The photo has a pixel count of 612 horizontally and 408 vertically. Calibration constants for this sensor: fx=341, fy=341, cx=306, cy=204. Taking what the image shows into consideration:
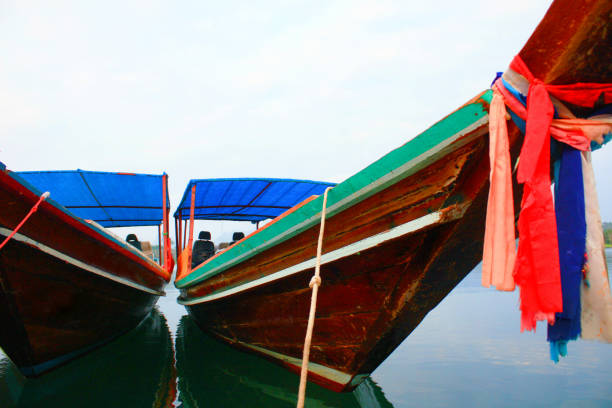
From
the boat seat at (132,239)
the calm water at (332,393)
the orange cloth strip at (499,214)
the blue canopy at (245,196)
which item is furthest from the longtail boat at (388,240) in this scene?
the boat seat at (132,239)

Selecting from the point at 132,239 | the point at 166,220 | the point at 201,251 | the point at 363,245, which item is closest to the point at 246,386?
the point at 363,245

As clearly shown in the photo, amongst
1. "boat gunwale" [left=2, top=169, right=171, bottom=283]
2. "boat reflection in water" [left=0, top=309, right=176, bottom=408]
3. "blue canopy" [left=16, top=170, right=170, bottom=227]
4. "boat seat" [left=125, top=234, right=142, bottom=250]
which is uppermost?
"blue canopy" [left=16, top=170, right=170, bottom=227]

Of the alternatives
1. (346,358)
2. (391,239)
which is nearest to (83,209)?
(346,358)

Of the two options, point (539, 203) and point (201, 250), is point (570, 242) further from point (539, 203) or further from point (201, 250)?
point (201, 250)

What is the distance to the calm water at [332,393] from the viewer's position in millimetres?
3367

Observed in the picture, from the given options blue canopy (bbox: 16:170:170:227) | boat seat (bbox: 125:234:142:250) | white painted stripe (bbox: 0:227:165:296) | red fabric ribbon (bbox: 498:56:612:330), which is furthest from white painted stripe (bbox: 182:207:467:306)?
boat seat (bbox: 125:234:142:250)

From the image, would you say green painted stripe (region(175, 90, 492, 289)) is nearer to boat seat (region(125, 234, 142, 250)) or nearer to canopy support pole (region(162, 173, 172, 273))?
canopy support pole (region(162, 173, 172, 273))

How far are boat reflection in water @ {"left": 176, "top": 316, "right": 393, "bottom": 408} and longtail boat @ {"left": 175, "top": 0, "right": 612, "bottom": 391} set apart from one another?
23 centimetres

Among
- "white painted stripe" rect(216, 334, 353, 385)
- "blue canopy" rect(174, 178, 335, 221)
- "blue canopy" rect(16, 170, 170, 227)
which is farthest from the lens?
"blue canopy" rect(174, 178, 335, 221)

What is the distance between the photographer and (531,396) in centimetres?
335

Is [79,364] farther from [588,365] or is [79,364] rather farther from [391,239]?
[588,365]

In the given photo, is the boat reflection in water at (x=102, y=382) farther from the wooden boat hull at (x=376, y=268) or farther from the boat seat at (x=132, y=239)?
the boat seat at (x=132, y=239)

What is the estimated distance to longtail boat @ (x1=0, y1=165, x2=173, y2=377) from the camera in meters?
3.06

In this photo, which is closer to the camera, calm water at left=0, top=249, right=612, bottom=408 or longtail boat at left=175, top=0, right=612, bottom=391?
longtail boat at left=175, top=0, right=612, bottom=391
